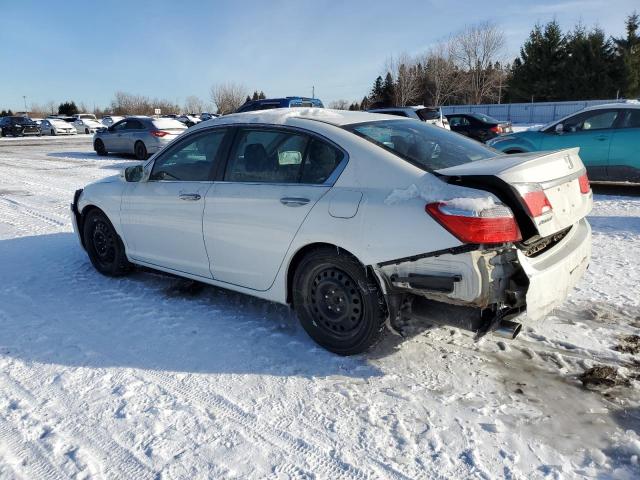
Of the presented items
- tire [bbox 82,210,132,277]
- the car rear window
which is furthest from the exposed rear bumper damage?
the car rear window

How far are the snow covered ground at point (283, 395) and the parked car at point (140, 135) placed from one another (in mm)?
12761

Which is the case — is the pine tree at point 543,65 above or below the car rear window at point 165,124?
above

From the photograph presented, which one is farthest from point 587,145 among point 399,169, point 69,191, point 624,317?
point 69,191

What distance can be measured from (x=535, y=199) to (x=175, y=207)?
286cm

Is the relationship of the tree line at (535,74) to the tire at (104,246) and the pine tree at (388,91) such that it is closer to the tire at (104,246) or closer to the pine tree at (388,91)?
the pine tree at (388,91)

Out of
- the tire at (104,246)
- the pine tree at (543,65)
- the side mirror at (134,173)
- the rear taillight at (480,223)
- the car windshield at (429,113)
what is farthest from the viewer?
the pine tree at (543,65)

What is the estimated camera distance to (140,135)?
56.6 feet

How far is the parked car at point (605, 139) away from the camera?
8961 mm

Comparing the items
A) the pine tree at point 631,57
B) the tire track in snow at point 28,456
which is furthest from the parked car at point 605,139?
the pine tree at point 631,57

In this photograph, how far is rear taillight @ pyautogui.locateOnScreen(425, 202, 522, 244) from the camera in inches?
114

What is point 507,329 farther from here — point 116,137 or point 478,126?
point 478,126

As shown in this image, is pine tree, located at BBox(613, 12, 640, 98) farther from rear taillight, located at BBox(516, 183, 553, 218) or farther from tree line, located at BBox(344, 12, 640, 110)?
rear taillight, located at BBox(516, 183, 553, 218)

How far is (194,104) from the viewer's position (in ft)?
Answer: 305

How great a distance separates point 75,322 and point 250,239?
1.63 metres
